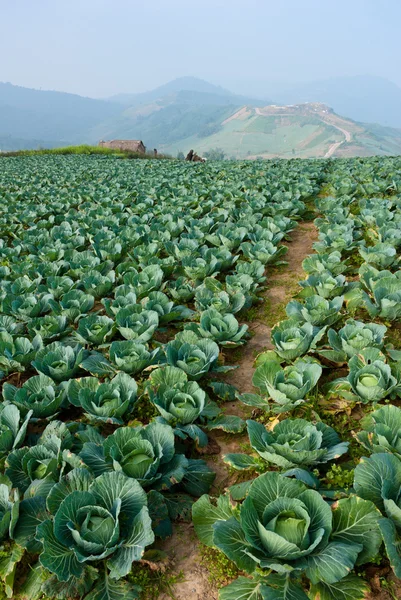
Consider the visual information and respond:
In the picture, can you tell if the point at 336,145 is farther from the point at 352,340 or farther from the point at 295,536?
the point at 295,536

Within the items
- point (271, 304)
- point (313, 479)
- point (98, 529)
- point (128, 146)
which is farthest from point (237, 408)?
point (128, 146)

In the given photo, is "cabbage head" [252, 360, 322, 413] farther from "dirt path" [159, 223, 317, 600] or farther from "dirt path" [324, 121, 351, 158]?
"dirt path" [324, 121, 351, 158]

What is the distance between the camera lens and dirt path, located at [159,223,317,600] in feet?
7.63

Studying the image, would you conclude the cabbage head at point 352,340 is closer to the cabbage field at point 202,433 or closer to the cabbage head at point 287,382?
the cabbage field at point 202,433

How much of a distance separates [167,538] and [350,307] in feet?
10.7

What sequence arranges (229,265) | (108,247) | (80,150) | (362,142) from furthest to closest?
(362,142)
(80,150)
(108,247)
(229,265)

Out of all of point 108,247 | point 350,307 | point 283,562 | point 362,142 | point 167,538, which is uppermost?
point 362,142

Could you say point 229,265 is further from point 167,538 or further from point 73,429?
point 167,538

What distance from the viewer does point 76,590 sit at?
214 cm

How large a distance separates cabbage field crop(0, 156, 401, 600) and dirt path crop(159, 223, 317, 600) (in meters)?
0.01

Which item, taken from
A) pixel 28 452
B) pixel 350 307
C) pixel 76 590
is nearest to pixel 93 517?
pixel 76 590

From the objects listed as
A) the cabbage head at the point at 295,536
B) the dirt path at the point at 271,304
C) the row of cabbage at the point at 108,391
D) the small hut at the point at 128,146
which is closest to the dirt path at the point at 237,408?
the dirt path at the point at 271,304

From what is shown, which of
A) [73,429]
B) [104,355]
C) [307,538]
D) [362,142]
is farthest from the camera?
[362,142]

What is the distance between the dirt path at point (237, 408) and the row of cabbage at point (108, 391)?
0.15 metres
